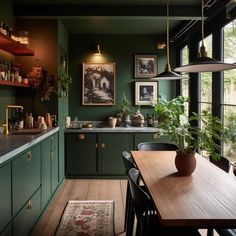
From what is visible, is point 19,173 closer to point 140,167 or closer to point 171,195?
point 140,167

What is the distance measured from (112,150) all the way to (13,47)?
7.82ft

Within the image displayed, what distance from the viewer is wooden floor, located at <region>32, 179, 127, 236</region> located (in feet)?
11.7

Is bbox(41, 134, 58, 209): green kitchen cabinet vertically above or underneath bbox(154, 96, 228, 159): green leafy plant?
underneath

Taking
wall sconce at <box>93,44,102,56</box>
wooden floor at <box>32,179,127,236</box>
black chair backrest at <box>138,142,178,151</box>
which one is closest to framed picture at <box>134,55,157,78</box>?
wall sconce at <box>93,44,102,56</box>

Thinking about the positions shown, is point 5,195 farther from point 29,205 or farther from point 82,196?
point 82,196

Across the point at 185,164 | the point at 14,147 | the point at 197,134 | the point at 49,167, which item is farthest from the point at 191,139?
the point at 49,167

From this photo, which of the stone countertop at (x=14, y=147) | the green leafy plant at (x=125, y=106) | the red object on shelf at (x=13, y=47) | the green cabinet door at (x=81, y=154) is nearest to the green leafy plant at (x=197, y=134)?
the stone countertop at (x=14, y=147)

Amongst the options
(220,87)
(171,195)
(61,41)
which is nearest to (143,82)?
(61,41)

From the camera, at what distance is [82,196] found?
4.60m

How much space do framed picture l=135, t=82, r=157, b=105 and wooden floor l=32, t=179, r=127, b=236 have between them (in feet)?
5.41

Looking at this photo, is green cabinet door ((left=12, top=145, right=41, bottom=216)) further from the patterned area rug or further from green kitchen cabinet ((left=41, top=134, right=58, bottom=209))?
the patterned area rug

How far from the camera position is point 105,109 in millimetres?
6254

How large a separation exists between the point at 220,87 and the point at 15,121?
9.05 feet

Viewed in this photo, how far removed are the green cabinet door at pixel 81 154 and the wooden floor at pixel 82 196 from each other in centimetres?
17
